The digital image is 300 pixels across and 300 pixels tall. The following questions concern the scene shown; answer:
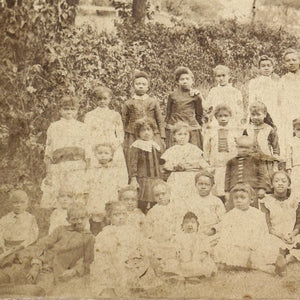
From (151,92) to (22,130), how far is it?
144cm

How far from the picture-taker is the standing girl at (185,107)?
603 centimetres

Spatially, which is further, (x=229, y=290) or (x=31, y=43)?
(x=31, y=43)

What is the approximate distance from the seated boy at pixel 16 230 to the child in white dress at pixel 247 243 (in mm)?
1944

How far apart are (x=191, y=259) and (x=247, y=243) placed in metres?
0.60

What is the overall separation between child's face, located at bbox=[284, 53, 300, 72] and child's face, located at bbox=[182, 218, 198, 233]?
1.95 metres

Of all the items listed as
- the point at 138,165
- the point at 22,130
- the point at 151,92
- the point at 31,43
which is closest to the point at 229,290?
the point at 138,165

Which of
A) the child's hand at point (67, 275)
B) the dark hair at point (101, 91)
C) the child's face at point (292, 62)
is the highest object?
the child's face at point (292, 62)

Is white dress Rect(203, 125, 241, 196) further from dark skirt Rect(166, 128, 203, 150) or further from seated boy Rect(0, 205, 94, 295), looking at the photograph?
seated boy Rect(0, 205, 94, 295)

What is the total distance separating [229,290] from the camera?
573cm

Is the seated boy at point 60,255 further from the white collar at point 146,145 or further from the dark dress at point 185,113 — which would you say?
the dark dress at point 185,113

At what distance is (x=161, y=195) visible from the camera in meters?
5.93

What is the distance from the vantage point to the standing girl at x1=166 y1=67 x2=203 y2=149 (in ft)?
19.8

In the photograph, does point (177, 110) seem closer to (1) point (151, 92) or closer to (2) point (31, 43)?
(1) point (151, 92)

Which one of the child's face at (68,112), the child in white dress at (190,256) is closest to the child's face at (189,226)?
the child in white dress at (190,256)
